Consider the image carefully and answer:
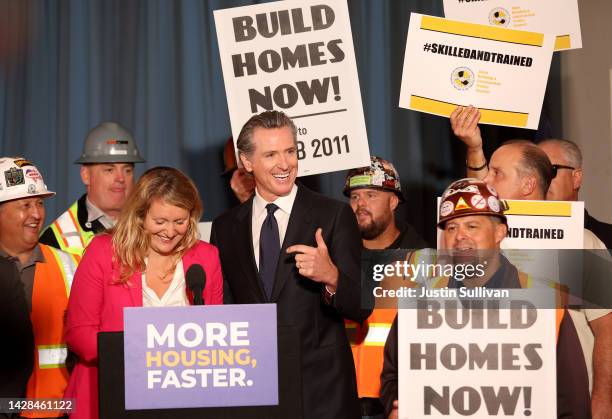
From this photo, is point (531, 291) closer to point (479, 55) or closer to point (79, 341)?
point (79, 341)

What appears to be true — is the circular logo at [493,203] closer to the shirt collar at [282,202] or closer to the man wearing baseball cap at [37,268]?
the shirt collar at [282,202]

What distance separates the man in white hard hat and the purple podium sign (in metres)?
2.14

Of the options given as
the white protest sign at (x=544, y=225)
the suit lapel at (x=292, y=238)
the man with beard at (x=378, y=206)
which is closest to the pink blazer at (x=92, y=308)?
the suit lapel at (x=292, y=238)

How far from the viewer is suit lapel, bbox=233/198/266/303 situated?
321cm

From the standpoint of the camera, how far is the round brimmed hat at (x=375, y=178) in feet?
15.4

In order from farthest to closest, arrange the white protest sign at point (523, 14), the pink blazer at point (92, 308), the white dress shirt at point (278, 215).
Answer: the white protest sign at point (523, 14), the white dress shirt at point (278, 215), the pink blazer at point (92, 308)

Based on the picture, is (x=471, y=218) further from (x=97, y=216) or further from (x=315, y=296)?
(x=97, y=216)

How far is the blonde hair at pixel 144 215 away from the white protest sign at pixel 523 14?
1843mm

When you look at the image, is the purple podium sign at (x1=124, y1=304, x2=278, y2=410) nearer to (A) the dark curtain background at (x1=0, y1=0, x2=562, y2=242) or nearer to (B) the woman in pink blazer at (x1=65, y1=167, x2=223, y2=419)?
(B) the woman in pink blazer at (x1=65, y1=167, x2=223, y2=419)

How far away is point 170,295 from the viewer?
311 centimetres

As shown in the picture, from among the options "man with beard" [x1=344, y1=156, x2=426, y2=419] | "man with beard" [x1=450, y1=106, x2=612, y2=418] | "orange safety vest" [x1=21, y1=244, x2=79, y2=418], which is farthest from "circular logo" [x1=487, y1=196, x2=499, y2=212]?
"orange safety vest" [x1=21, y1=244, x2=79, y2=418]

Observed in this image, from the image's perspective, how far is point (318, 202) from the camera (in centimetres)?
332

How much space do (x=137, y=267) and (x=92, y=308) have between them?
190 millimetres

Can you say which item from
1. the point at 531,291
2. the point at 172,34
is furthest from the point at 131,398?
the point at 172,34
